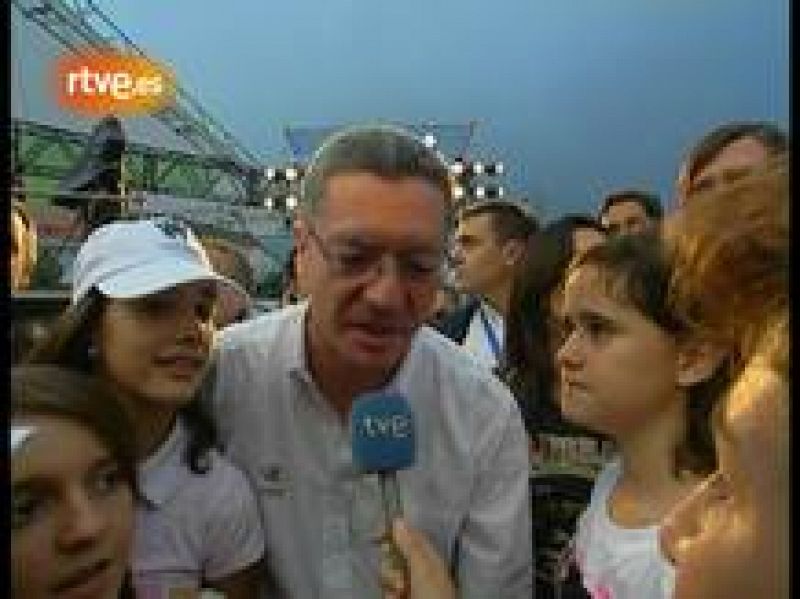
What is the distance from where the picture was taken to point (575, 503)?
211 cm

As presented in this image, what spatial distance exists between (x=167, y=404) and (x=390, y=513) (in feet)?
1.23

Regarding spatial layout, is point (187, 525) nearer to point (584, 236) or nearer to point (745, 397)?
point (745, 397)

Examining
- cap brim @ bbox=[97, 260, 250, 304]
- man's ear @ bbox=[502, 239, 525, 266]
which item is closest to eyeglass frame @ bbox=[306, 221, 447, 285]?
cap brim @ bbox=[97, 260, 250, 304]

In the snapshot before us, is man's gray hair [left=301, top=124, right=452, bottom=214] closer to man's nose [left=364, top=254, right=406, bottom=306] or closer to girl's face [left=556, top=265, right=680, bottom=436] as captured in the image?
man's nose [left=364, top=254, right=406, bottom=306]

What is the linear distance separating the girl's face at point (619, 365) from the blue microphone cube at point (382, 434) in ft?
1.12

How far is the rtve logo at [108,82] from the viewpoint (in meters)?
16.9

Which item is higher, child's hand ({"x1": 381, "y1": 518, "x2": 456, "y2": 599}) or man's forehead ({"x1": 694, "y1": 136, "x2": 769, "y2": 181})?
man's forehead ({"x1": 694, "y1": 136, "x2": 769, "y2": 181})

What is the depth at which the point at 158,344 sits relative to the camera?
184 cm

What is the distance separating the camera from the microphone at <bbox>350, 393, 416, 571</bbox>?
5.53 feet

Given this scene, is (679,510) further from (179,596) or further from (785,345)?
(179,596)

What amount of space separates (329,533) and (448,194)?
569mm

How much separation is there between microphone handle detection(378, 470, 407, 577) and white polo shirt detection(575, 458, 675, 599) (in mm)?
291

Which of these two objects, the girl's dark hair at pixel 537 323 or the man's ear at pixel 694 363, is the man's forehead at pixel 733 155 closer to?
the girl's dark hair at pixel 537 323

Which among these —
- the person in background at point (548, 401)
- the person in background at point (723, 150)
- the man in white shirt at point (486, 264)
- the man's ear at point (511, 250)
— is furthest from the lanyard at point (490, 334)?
the person in background at point (723, 150)
